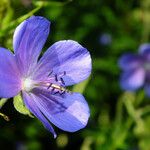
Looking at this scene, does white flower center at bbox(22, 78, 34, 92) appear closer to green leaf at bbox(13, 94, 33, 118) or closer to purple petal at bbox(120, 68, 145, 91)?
green leaf at bbox(13, 94, 33, 118)

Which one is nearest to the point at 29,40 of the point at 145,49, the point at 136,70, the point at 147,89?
the point at 145,49

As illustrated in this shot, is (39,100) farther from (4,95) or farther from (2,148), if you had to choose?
(2,148)

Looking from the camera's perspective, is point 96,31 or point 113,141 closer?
point 113,141

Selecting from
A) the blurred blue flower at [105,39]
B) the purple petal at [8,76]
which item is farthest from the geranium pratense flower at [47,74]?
the blurred blue flower at [105,39]

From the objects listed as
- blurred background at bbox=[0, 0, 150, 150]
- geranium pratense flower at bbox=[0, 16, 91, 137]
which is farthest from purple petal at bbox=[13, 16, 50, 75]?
blurred background at bbox=[0, 0, 150, 150]

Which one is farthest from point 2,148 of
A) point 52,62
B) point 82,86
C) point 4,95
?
point 4,95

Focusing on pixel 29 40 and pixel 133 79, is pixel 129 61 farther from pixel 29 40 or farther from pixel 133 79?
pixel 29 40
